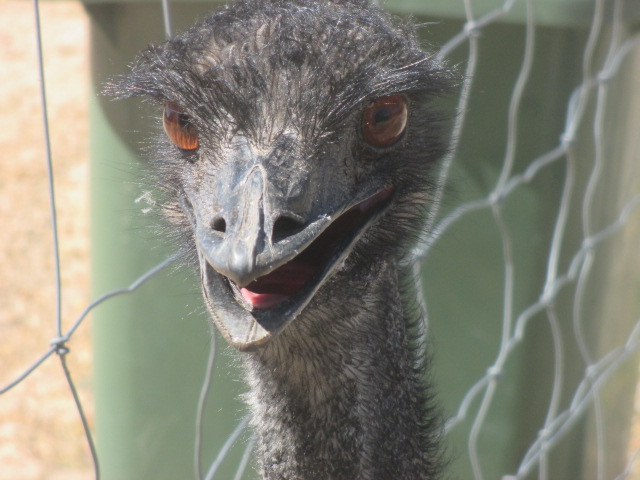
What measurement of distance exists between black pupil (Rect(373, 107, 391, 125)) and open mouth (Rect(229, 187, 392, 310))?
3.7 inches

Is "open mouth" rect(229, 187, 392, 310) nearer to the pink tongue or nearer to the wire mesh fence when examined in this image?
the pink tongue

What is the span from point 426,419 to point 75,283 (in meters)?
2.87

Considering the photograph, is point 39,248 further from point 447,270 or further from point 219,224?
point 219,224

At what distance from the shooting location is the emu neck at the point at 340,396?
1301 millimetres

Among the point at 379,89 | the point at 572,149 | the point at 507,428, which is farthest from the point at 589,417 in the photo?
the point at 379,89

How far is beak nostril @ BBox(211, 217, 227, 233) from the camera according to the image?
1.05 metres

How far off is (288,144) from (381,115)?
0.53 feet

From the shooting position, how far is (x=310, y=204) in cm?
107

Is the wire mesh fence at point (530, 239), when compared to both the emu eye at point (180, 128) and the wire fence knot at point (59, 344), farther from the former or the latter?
the emu eye at point (180, 128)

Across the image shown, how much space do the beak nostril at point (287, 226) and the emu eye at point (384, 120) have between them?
21 centimetres

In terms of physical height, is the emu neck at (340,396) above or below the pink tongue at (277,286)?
below

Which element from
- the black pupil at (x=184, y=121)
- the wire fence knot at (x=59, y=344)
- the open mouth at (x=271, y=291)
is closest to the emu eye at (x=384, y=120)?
the open mouth at (x=271, y=291)

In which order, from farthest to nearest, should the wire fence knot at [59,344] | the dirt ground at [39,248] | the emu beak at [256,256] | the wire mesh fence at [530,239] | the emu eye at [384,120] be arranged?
the dirt ground at [39,248], the wire mesh fence at [530,239], the wire fence knot at [59,344], the emu eye at [384,120], the emu beak at [256,256]

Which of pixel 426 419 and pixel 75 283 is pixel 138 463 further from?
pixel 75 283
